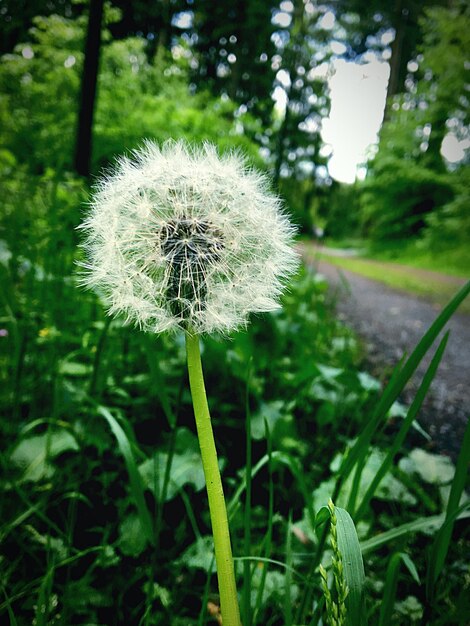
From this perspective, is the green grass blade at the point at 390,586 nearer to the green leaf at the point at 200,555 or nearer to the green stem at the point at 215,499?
the green stem at the point at 215,499

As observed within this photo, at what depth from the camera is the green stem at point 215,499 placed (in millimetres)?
798

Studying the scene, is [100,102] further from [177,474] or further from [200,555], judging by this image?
[200,555]

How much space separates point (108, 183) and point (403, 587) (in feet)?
5.65

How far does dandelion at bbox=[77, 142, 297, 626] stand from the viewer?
819 mm

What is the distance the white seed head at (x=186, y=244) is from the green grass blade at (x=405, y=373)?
31 centimetres

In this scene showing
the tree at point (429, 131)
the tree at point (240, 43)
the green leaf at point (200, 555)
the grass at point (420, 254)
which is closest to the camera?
the green leaf at point (200, 555)

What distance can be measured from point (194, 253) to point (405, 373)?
0.51 metres

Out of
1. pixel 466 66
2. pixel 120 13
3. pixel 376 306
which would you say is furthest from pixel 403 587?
pixel 120 13

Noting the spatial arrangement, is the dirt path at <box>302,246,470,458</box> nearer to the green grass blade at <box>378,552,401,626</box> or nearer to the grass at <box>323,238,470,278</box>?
the green grass blade at <box>378,552,401,626</box>

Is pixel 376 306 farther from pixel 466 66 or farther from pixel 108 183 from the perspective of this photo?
pixel 108 183

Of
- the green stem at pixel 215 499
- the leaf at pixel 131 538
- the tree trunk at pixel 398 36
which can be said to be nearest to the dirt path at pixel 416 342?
the green stem at pixel 215 499

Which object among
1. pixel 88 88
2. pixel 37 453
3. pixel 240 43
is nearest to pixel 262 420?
pixel 37 453

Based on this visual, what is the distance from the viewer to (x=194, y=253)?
926 mm

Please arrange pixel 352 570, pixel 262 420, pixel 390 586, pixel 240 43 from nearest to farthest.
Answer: pixel 352 570 < pixel 390 586 < pixel 262 420 < pixel 240 43
